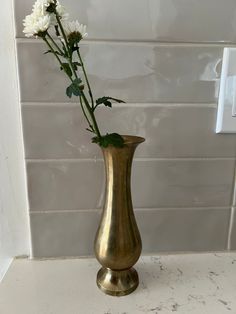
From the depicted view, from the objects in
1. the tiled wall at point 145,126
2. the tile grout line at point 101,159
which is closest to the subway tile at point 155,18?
the tiled wall at point 145,126

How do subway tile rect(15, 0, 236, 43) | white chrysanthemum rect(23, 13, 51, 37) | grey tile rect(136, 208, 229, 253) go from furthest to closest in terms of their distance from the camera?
grey tile rect(136, 208, 229, 253) → subway tile rect(15, 0, 236, 43) → white chrysanthemum rect(23, 13, 51, 37)

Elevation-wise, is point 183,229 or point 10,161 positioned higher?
point 10,161

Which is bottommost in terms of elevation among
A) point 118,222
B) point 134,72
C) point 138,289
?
point 138,289

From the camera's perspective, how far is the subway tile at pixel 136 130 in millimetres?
540

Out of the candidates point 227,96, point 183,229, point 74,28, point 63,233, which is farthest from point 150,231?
point 74,28

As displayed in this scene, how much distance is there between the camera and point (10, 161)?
572 mm

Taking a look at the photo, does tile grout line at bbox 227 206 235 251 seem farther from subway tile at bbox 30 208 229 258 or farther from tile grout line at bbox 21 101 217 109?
tile grout line at bbox 21 101 217 109

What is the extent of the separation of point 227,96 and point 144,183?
22 centimetres

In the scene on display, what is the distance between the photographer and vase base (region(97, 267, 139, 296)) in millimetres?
507

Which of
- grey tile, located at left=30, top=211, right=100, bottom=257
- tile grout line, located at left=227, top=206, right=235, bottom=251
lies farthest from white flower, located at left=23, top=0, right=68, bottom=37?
tile grout line, located at left=227, top=206, right=235, bottom=251

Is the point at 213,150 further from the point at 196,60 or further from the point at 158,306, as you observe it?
the point at 158,306

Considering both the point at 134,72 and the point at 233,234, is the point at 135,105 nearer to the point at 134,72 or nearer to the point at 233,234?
the point at 134,72

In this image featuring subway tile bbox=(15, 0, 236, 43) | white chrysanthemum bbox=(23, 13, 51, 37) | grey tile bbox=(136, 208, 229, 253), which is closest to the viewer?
white chrysanthemum bbox=(23, 13, 51, 37)

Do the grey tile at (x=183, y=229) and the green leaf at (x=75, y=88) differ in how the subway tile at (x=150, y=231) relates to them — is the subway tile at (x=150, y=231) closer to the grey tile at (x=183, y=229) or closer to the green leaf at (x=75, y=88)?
the grey tile at (x=183, y=229)
